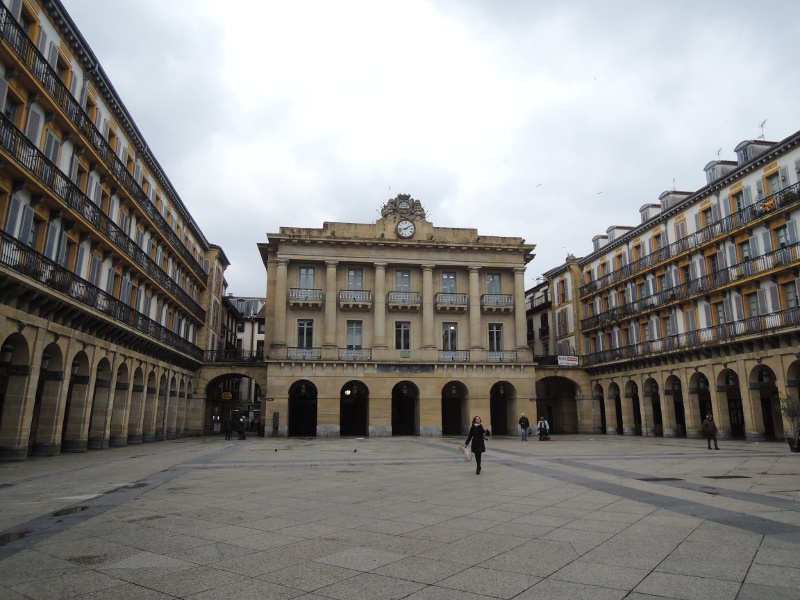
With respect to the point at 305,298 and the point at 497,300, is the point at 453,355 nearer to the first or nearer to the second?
the point at 497,300

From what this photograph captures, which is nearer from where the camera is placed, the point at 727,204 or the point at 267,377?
the point at 727,204

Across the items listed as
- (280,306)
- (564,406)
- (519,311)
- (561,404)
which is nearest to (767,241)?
(519,311)

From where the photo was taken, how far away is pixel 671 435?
40375 mm

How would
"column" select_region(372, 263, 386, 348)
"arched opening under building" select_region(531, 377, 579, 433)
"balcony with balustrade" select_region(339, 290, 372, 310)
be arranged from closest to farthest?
"column" select_region(372, 263, 386, 348), "balcony with balustrade" select_region(339, 290, 372, 310), "arched opening under building" select_region(531, 377, 579, 433)

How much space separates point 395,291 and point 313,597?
133 ft

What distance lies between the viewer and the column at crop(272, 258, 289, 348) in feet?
142

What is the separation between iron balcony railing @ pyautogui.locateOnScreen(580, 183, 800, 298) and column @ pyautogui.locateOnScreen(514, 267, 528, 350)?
7.67 m

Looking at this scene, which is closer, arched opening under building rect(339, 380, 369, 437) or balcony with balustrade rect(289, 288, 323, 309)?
balcony with balustrade rect(289, 288, 323, 309)

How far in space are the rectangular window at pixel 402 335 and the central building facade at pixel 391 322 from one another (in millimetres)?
100

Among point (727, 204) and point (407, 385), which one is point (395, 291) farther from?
point (727, 204)

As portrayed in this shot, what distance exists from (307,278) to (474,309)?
14.1m

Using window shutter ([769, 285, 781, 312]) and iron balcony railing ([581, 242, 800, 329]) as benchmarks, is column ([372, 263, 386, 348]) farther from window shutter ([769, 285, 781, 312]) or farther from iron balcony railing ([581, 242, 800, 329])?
window shutter ([769, 285, 781, 312])

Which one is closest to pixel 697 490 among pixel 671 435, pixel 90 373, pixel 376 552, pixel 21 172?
pixel 376 552

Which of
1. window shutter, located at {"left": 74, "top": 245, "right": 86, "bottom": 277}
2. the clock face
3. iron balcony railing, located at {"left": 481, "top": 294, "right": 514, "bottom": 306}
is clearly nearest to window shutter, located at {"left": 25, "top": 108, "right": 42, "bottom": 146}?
window shutter, located at {"left": 74, "top": 245, "right": 86, "bottom": 277}
